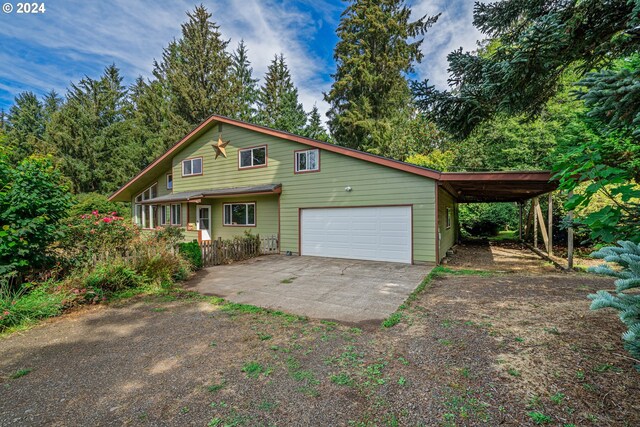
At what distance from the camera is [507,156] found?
16734mm

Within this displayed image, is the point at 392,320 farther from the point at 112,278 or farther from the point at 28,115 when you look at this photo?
the point at 28,115

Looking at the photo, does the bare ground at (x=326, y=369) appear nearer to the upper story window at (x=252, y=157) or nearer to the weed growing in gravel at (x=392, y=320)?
the weed growing in gravel at (x=392, y=320)

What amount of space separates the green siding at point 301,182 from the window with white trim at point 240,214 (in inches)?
14.9

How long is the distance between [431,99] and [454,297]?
3.98 m

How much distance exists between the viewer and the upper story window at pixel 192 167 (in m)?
15.0

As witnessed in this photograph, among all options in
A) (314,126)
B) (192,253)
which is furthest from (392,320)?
(314,126)

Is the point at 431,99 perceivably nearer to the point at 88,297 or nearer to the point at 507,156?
the point at 88,297

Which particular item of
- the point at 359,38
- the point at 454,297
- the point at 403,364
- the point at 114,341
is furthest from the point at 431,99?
the point at 359,38

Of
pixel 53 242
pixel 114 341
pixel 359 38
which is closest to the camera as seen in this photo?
pixel 114 341

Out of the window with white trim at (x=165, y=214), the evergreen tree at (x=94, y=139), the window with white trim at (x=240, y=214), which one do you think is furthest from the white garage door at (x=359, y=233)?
the evergreen tree at (x=94, y=139)

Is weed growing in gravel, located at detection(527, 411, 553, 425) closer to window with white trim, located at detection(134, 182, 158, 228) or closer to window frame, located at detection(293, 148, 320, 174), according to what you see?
window frame, located at detection(293, 148, 320, 174)

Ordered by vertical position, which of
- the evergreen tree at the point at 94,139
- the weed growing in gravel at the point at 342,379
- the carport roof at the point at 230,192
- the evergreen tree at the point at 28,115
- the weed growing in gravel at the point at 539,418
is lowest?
the weed growing in gravel at the point at 342,379

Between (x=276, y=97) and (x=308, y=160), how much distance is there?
2108cm

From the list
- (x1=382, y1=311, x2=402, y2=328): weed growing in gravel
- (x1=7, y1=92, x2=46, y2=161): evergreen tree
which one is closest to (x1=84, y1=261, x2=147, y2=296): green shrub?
(x1=382, y1=311, x2=402, y2=328): weed growing in gravel
